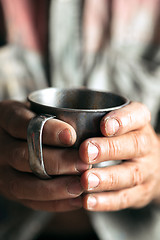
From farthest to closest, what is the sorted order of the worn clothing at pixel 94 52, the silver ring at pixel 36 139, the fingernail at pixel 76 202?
the worn clothing at pixel 94 52
the fingernail at pixel 76 202
the silver ring at pixel 36 139

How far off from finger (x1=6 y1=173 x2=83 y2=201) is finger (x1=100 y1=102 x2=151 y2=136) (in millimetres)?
104

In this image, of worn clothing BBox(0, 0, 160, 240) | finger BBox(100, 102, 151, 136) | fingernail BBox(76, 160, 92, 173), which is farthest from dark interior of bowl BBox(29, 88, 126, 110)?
worn clothing BBox(0, 0, 160, 240)

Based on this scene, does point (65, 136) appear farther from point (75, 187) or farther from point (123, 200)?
point (123, 200)

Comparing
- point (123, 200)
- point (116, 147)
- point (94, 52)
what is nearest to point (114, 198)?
point (123, 200)

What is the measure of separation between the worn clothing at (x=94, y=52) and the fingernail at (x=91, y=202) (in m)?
0.51

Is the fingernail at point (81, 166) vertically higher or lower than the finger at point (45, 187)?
higher

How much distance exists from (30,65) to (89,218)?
539 millimetres

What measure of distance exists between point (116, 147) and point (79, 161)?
7cm

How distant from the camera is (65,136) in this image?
39cm

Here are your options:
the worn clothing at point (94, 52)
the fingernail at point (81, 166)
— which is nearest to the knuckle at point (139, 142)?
the fingernail at point (81, 166)

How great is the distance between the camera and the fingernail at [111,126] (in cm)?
39

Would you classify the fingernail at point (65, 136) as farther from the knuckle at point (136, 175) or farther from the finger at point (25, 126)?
→ the knuckle at point (136, 175)

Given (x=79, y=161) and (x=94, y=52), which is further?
(x=94, y=52)

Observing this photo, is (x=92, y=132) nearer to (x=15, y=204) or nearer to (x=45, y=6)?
(x=15, y=204)
